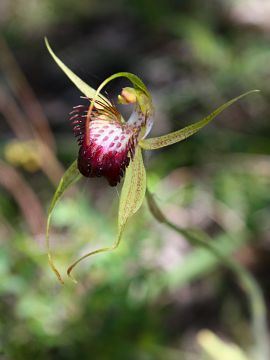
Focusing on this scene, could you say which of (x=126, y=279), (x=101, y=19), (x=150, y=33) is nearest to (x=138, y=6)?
(x=150, y=33)

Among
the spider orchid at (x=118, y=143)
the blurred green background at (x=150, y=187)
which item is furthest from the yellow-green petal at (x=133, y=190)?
the blurred green background at (x=150, y=187)

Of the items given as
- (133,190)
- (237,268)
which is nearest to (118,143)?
(133,190)

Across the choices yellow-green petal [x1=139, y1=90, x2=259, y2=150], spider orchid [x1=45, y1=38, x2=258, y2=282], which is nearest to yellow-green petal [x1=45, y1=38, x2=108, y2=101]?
spider orchid [x1=45, y1=38, x2=258, y2=282]

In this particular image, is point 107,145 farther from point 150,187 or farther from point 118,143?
point 150,187

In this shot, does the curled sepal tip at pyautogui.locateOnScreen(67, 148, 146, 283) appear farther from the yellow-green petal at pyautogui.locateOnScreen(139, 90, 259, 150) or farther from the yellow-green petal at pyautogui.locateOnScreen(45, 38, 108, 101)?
the yellow-green petal at pyautogui.locateOnScreen(45, 38, 108, 101)

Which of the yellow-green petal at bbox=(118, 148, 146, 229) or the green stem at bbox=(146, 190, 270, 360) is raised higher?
the yellow-green petal at bbox=(118, 148, 146, 229)

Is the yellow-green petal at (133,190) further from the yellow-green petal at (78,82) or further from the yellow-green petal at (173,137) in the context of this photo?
the yellow-green petal at (78,82)
